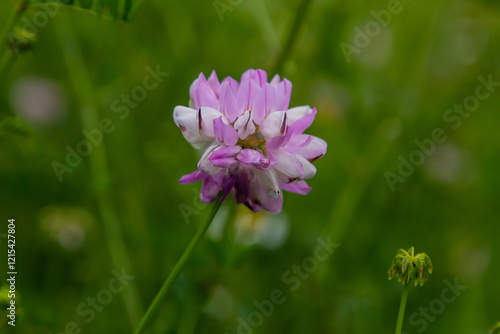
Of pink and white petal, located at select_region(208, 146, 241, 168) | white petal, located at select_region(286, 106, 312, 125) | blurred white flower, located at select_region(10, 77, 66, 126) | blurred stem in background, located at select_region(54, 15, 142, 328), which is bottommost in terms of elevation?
blurred white flower, located at select_region(10, 77, 66, 126)

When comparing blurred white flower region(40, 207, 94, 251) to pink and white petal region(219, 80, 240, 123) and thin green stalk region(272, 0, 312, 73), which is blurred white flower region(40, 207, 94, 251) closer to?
thin green stalk region(272, 0, 312, 73)

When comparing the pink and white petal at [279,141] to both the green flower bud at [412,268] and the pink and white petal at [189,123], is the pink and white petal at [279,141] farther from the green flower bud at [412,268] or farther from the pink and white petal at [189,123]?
the green flower bud at [412,268]

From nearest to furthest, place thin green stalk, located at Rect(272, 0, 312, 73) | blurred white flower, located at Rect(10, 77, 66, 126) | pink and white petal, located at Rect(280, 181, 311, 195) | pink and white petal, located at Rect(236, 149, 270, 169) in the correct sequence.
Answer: pink and white petal, located at Rect(236, 149, 270, 169) < pink and white petal, located at Rect(280, 181, 311, 195) < thin green stalk, located at Rect(272, 0, 312, 73) < blurred white flower, located at Rect(10, 77, 66, 126)

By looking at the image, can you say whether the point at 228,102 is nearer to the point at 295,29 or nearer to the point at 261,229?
the point at 295,29

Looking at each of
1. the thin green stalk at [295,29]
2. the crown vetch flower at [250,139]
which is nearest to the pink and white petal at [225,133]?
the crown vetch flower at [250,139]

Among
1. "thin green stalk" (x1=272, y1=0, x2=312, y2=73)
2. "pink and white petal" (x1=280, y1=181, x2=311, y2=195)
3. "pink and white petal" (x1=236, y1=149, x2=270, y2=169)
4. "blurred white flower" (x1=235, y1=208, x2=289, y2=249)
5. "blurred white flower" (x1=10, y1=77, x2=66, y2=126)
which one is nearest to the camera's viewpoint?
"pink and white petal" (x1=236, y1=149, x2=270, y2=169)

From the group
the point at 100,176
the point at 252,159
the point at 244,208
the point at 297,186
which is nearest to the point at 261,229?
the point at 244,208

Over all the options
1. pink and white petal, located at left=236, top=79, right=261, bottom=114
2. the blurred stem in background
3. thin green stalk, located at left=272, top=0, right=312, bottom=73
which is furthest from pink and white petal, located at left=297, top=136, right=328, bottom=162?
the blurred stem in background
